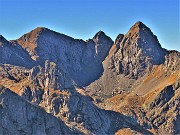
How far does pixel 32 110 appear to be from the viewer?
18650cm

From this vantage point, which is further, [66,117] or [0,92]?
[66,117]

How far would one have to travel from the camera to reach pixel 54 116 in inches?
7554

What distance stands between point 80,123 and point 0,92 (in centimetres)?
2868

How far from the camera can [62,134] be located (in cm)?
18675

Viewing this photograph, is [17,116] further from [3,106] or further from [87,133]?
[87,133]

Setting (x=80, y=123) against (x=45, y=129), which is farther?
(x=80, y=123)

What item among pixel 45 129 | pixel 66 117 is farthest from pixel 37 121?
pixel 66 117

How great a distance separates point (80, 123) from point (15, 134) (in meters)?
26.9

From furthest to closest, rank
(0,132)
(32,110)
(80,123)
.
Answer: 1. (80,123)
2. (32,110)
3. (0,132)

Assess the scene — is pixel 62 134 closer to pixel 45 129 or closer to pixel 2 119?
pixel 45 129

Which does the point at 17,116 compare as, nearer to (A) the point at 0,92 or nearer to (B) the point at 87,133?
(A) the point at 0,92

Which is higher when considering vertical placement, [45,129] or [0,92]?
[0,92]

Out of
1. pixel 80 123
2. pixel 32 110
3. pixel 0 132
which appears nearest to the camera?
pixel 0 132

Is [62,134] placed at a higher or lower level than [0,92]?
lower
